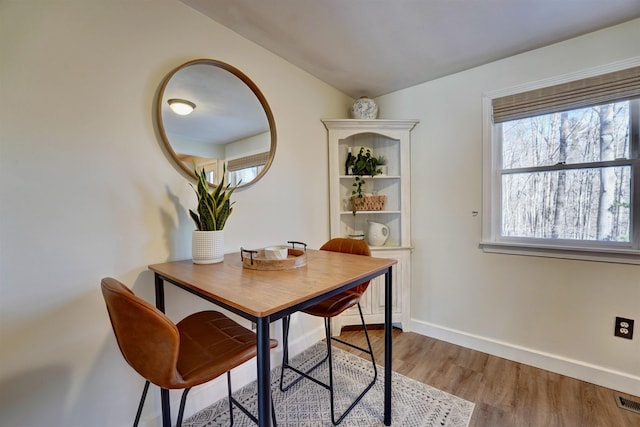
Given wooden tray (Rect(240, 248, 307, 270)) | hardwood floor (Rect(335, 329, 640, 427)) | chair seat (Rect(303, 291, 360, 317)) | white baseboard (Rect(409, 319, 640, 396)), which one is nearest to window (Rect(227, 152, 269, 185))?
wooden tray (Rect(240, 248, 307, 270))

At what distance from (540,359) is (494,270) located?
0.65m

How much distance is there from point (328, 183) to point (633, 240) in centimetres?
207

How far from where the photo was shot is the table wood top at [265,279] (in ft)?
2.67

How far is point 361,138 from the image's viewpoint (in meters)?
2.72

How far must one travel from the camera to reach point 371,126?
2381 mm

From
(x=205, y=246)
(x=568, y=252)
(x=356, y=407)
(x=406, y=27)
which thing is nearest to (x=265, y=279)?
(x=205, y=246)

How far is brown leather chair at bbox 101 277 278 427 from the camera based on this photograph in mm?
731

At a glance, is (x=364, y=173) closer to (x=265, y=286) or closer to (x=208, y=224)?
(x=208, y=224)

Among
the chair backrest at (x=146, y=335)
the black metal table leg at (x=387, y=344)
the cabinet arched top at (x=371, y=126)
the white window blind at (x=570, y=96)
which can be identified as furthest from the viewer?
the cabinet arched top at (x=371, y=126)

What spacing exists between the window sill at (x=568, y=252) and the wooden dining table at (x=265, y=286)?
1225 millimetres

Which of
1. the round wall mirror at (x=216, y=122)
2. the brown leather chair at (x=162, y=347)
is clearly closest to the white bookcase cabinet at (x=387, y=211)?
the round wall mirror at (x=216, y=122)

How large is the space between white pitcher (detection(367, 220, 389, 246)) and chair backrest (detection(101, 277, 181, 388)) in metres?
1.93

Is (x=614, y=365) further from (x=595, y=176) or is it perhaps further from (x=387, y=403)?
(x=387, y=403)

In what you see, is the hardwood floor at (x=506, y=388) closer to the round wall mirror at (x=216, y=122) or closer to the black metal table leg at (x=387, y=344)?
the black metal table leg at (x=387, y=344)
